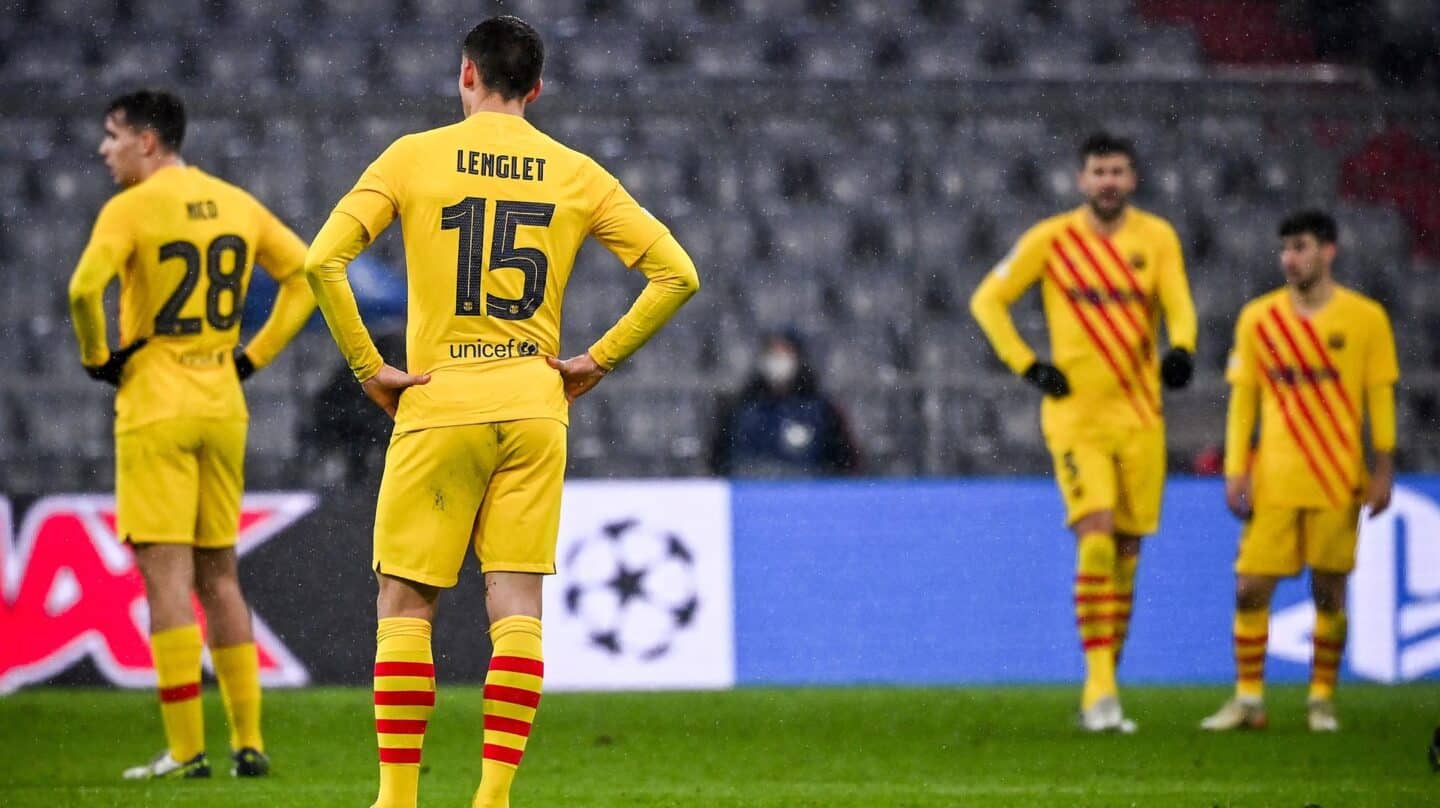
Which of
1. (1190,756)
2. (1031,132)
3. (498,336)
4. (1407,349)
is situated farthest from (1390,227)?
(498,336)

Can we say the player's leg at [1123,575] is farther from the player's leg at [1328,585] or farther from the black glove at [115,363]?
the black glove at [115,363]

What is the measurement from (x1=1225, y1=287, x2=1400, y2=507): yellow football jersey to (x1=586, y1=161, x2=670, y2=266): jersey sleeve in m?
4.15

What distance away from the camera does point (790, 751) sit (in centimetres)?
748

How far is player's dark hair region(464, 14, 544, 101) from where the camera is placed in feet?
15.4

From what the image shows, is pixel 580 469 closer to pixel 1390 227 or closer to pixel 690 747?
pixel 690 747

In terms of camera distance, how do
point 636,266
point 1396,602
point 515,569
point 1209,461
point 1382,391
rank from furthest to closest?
point 1209,461, point 1396,602, point 1382,391, point 636,266, point 515,569

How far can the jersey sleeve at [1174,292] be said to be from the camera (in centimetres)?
801

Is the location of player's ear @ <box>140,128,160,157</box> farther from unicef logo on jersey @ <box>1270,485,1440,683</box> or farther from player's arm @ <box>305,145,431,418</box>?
unicef logo on jersey @ <box>1270,485,1440,683</box>

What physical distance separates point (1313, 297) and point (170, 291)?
4.44 meters

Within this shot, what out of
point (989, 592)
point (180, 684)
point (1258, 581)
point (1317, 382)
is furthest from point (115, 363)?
point (989, 592)

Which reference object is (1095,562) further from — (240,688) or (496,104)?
(496,104)

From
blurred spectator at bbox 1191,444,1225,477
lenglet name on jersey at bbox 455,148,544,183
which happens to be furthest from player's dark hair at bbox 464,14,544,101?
blurred spectator at bbox 1191,444,1225,477

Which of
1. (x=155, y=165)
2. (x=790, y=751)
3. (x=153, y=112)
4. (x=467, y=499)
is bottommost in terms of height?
(x=790, y=751)

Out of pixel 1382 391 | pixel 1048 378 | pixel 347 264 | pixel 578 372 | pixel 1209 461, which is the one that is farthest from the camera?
pixel 1209 461
